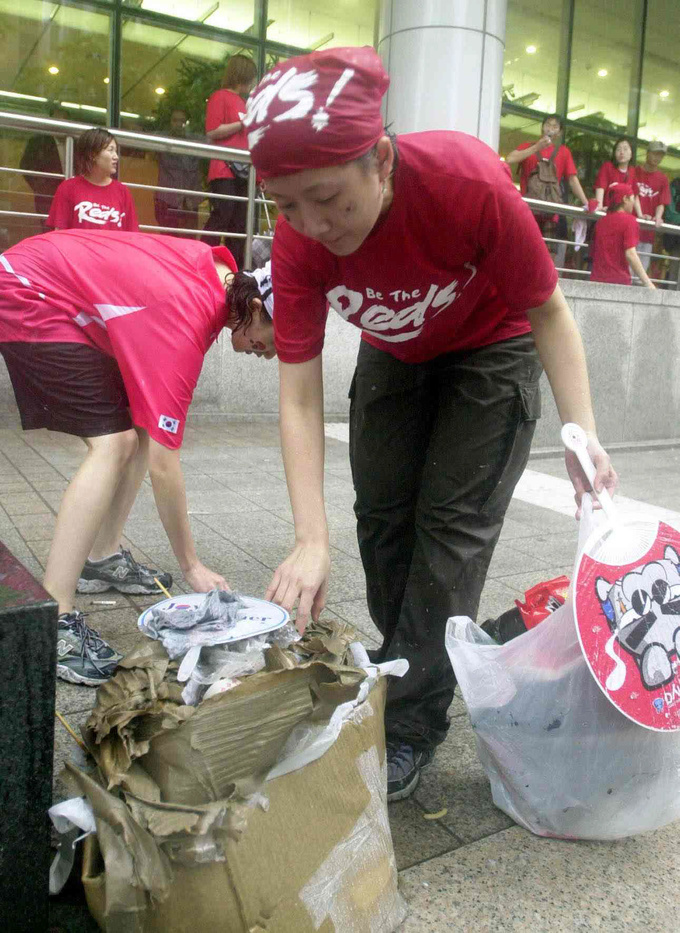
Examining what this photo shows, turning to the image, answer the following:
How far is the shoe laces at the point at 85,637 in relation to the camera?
8.36 ft

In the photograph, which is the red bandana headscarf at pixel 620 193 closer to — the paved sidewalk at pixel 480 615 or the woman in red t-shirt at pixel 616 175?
the woman in red t-shirt at pixel 616 175

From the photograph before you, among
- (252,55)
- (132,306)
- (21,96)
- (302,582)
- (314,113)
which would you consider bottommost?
(302,582)

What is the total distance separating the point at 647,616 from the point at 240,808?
0.91 metres

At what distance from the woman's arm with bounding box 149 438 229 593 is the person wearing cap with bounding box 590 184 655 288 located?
758cm

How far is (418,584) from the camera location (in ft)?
7.00

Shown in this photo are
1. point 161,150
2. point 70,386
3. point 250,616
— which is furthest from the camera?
point 161,150

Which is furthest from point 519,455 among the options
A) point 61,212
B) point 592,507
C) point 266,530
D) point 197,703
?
point 61,212

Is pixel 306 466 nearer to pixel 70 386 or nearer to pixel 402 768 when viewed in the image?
pixel 402 768

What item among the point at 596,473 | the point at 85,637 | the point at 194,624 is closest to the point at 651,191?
the point at 596,473

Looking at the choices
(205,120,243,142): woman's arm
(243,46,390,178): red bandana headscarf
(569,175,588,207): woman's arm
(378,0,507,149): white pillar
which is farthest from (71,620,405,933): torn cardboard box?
(569,175,588,207): woman's arm

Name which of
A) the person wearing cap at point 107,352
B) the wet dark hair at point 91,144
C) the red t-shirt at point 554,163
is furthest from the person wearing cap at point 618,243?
the person wearing cap at point 107,352

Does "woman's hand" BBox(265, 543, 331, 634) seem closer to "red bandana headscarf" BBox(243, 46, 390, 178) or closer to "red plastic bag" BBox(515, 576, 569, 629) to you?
"red bandana headscarf" BBox(243, 46, 390, 178)

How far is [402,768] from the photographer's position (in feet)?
6.82

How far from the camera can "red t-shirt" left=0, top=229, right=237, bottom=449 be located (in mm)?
2518
